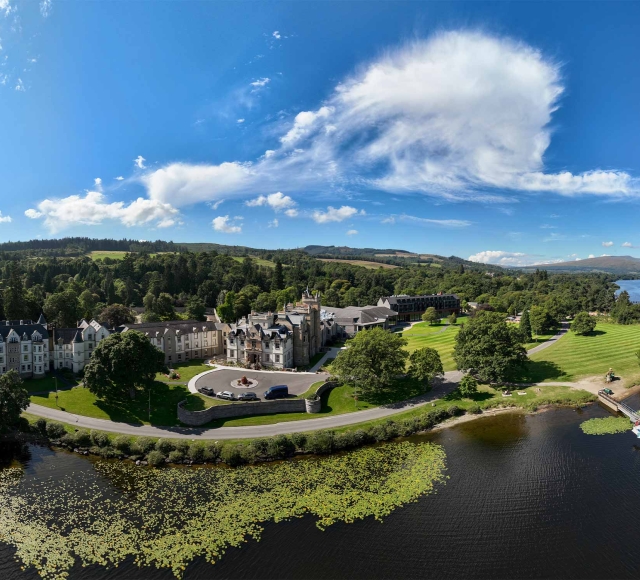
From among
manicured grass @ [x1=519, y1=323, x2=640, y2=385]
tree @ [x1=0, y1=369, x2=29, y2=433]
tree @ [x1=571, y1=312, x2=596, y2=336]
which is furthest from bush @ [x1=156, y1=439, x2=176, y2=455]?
tree @ [x1=571, y1=312, x2=596, y2=336]

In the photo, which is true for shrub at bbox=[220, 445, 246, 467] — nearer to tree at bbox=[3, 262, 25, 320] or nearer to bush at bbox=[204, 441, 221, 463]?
bush at bbox=[204, 441, 221, 463]

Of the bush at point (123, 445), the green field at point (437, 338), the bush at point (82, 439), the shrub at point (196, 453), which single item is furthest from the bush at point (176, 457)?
the green field at point (437, 338)

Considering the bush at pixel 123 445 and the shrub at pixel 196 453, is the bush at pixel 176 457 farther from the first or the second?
the bush at pixel 123 445

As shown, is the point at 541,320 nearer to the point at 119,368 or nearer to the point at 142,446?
the point at 142,446

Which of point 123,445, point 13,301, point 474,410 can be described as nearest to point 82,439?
point 123,445

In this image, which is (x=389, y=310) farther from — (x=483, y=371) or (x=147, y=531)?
(x=147, y=531)

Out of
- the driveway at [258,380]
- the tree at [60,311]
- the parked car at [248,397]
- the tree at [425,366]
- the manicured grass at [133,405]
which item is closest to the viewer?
the manicured grass at [133,405]
